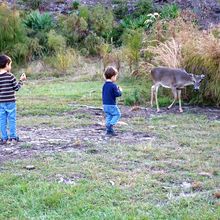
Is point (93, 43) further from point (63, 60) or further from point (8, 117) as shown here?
point (8, 117)

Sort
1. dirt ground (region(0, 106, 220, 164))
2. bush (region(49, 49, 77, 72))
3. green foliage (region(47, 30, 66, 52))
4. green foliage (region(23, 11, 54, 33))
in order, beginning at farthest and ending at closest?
1. green foliage (region(23, 11, 54, 33))
2. green foliage (region(47, 30, 66, 52))
3. bush (region(49, 49, 77, 72))
4. dirt ground (region(0, 106, 220, 164))

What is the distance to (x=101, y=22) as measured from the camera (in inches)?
977

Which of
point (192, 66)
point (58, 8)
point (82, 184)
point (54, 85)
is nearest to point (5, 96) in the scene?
point (82, 184)

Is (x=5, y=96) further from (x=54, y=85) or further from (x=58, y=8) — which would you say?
(x=58, y=8)

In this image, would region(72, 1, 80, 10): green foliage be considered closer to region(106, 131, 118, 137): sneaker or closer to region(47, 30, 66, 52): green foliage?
region(47, 30, 66, 52): green foliage

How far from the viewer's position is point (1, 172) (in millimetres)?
6641

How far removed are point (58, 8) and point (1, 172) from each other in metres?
22.7

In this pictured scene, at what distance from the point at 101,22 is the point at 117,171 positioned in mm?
18772

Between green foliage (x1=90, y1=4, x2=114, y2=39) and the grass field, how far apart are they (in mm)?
14101

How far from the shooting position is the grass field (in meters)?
5.45

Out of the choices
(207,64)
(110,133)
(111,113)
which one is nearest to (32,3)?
(207,64)

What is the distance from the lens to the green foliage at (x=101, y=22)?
24516 millimetres

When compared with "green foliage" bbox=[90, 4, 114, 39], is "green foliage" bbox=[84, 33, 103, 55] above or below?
below

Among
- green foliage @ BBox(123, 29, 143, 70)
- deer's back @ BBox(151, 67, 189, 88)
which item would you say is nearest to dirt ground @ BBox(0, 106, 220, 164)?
deer's back @ BBox(151, 67, 189, 88)
